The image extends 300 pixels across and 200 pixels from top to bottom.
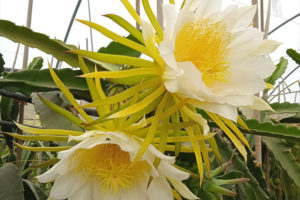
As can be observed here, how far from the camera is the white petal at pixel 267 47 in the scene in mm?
367

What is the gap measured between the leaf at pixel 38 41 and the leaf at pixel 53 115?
9 cm

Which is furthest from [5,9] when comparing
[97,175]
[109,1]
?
[97,175]

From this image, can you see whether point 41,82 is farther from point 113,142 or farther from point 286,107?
point 286,107

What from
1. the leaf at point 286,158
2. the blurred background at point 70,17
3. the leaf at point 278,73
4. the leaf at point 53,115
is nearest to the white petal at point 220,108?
the leaf at point 53,115

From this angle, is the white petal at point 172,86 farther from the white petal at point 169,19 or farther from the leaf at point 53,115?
the leaf at point 53,115

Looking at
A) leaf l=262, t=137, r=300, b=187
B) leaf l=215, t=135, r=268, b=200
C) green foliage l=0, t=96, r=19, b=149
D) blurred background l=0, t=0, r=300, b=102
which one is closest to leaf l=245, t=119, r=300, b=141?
leaf l=215, t=135, r=268, b=200

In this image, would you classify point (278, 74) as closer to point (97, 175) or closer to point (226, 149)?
point (226, 149)

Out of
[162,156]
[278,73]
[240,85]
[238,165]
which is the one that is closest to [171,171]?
[162,156]

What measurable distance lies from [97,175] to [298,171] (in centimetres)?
63

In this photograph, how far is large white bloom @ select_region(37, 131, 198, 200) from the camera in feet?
1.10

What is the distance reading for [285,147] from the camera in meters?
0.83

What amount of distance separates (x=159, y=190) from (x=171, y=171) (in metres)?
0.04

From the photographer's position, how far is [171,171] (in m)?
0.32

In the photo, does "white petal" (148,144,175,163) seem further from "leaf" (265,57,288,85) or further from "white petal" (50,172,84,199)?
"leaf" (265,57,288,85)
